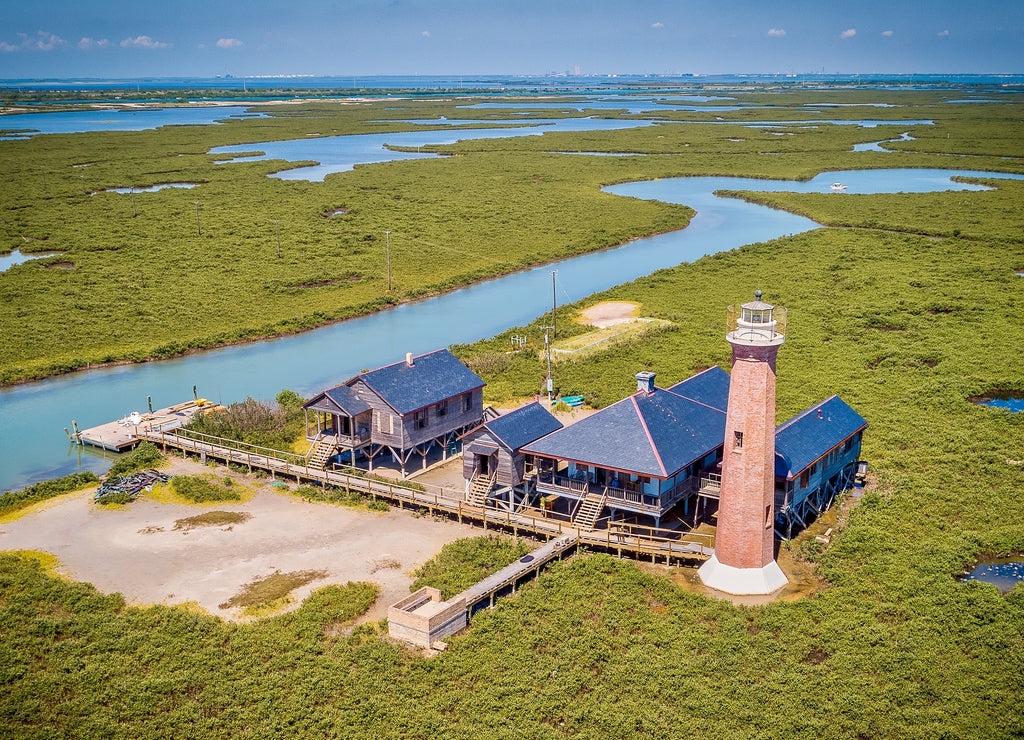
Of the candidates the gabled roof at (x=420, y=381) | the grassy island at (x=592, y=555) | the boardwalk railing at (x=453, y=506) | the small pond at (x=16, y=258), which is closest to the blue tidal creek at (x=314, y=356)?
the grassy island at (x=592, y=555)

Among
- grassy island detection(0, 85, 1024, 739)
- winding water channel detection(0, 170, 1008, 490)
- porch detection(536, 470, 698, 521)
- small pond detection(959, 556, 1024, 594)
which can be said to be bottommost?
winding water channel detection(0, 170, 1008, 490)

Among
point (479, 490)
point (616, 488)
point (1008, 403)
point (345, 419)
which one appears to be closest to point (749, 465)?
point (616, 488)

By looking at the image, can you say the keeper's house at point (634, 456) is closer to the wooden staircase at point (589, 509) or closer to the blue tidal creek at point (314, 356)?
the wooden staircase at point (589, 509)

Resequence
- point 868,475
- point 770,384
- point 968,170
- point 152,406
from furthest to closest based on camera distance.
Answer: point 968,170, point 152,406, point 868,475, point 770,384

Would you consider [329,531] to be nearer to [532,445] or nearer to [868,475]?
[532,445]

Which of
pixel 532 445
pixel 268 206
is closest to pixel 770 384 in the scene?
pixel 532 445

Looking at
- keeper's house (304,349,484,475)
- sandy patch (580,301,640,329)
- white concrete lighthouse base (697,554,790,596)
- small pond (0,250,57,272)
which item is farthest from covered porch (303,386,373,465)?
small pond (0,250,57,272)

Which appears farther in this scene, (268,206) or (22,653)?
(268,206)

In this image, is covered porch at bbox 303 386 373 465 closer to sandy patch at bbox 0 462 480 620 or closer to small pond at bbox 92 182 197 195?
sandy patch at bbox 0 462 480 620
